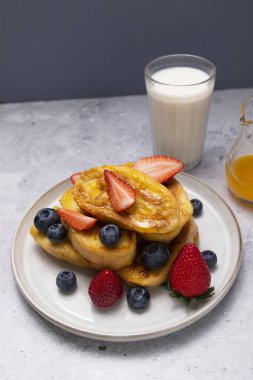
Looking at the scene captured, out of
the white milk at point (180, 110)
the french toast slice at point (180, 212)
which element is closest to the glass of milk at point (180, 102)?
the white milk at point (180, 110)

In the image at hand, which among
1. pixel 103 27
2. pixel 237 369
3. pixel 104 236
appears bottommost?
pixel 237 369

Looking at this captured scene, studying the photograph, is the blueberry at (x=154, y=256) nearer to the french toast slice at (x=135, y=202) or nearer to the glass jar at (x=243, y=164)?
the french toast slice at (x=135, y=202)

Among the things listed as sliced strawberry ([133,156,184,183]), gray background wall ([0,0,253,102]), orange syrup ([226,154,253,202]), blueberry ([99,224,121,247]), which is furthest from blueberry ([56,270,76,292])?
gray background wall ([0,0,253,102])

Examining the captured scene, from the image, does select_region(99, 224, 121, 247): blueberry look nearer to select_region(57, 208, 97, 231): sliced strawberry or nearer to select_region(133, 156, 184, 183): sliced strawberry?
select_region(57, 208, 97, 231): sliced strawberry

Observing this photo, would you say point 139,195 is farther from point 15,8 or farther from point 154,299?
point 15,8

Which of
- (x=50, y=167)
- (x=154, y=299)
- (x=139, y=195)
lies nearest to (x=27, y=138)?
(x=50, y=167)

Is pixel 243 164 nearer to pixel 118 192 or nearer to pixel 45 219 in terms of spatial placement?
Answer: pixel 118 192
